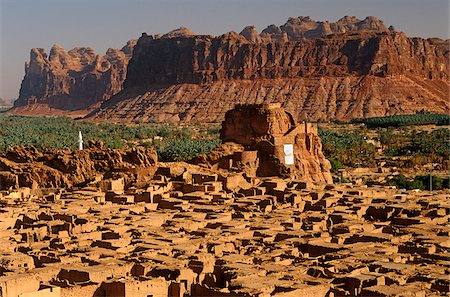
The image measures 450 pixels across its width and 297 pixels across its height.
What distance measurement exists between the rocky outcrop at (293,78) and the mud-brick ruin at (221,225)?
72817 mm

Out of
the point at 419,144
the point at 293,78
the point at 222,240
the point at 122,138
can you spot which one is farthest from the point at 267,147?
the point at 293,78

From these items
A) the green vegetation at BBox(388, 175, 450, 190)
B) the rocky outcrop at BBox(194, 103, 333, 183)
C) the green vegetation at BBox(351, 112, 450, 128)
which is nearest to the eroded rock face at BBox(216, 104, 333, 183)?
the rocky outcrop at BBox(194, 103, 333, 183)

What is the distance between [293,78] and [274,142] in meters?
87.5

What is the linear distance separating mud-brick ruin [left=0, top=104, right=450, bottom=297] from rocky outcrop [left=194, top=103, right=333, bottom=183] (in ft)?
0.20

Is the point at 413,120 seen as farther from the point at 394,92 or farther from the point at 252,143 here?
the point at 252,143

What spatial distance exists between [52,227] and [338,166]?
3528 centimetres

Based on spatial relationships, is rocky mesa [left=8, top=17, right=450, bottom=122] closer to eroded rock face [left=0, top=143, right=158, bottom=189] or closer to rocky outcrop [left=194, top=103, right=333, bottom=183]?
rocky outcrop [left=194, top=103, right=333, bottom=183]

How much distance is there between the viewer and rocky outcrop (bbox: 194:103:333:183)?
40.8m

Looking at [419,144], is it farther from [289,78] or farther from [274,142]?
[289,78]

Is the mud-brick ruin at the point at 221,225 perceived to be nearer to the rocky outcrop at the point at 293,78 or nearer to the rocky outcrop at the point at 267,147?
the rocky outcrop at the point at 267,147

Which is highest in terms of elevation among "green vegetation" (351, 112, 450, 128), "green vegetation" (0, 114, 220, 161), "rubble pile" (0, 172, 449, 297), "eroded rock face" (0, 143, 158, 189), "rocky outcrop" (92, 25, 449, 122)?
"rocky outcrop" (92, 25, 449, 122)

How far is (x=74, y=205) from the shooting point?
3180 centimetres

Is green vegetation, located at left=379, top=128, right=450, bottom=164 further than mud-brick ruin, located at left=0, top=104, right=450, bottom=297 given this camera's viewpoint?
Yes

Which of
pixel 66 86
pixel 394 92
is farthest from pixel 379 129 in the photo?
pixel 66 86
